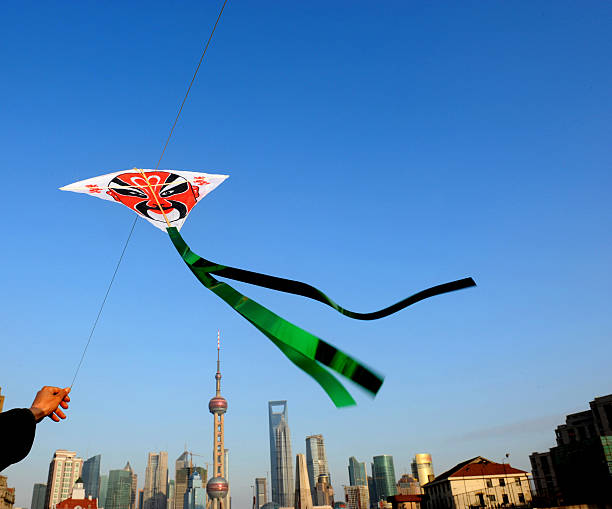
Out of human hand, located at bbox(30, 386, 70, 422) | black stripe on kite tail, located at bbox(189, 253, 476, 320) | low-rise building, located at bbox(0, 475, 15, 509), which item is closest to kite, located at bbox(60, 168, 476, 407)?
black stripe on kite tail, located at bbox(189, 253, 476, 320)

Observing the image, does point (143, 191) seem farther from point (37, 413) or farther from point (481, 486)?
point (481, 486)

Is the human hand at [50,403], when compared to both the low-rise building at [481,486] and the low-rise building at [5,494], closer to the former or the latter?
the low-rise building at [5,494]

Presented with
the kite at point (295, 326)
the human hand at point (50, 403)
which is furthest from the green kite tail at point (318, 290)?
the human hand at point (50, 403)

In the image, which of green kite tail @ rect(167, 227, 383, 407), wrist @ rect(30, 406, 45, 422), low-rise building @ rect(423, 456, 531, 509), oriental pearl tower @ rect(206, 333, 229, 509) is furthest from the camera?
oriental pearl tower @ rect(206, 333, 229, 509)

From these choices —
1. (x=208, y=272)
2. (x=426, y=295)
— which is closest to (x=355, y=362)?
(x=426, y=295)

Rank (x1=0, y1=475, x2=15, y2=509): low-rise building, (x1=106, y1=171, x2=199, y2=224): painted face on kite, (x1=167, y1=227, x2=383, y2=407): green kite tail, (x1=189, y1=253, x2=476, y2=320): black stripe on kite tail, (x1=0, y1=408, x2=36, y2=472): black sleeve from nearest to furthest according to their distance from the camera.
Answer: (x1=0, y1=408, x2=36, y2=472): black sleeve
(x1=167, y1=227, x2=383, y2=407): green kite tail
(x1=189, y1=253, x2=476, y2=320): black stripe on kite tail
(x1=106, y1=171, x2=199, y2=224): painted face on kite
(x1=0, y1=475, x2=15, y2=509): low-rise building

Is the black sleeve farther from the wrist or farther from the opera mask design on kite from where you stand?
the opera mask design on kite

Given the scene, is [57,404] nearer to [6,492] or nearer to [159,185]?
[159,185]
